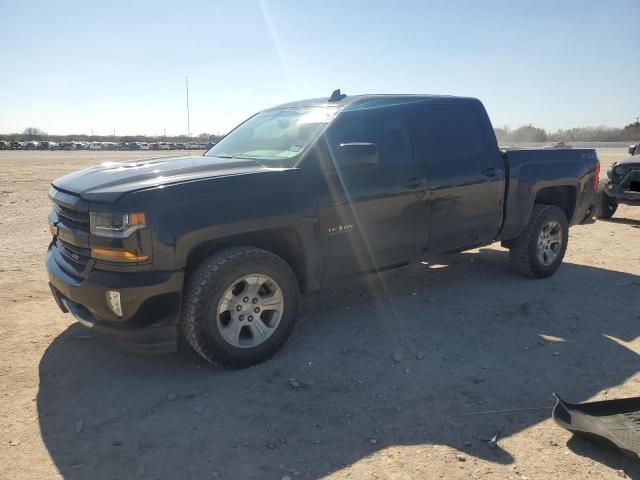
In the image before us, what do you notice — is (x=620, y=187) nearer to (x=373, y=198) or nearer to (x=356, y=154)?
(x=373, y=198)

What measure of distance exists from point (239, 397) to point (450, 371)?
4.96ft

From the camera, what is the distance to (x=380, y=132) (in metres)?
4.52

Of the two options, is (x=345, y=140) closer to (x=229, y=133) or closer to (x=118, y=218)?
(x=229, y=133)

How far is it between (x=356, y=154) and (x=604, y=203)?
8.37 m

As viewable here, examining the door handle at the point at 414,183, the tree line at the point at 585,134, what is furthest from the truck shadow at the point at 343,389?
the tree line at the point at 585,134

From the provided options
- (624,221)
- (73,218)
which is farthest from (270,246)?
(624,221)

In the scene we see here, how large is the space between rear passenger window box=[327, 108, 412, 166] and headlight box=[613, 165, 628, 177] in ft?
23.8

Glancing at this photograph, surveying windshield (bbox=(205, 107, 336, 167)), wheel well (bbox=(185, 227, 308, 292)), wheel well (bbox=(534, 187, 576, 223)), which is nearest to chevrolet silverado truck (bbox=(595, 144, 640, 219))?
wheel well (bbox=(534, 187, 576, 223))

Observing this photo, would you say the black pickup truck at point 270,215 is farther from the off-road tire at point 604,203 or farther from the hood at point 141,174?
the off-road tire at point 604,203

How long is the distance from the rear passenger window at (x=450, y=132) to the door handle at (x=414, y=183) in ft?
0.92

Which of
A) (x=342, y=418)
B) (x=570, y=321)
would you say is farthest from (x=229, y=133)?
(x=570, y=321)

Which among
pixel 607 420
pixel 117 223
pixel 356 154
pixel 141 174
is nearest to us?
pixel 607 420

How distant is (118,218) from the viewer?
3.21m

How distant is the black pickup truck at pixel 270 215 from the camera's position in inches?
130
